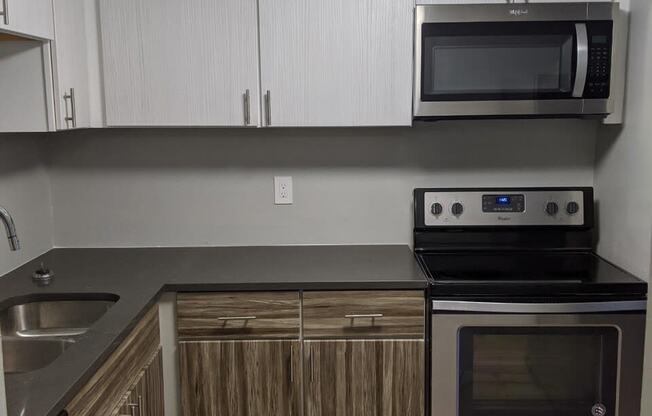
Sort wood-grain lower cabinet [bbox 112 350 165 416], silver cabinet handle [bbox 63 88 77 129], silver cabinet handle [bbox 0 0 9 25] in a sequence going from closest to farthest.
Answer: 1. silver cabinet handle [bbox 0 0 9 25]
2. wood-grain lower cabinet [bbox 112 350 165 416]
3. silver cabinet handle [bbox 63 88 77 129]

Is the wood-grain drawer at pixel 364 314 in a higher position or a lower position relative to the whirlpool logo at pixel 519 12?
lower

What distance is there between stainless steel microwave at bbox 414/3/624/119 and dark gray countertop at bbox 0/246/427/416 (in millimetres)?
586

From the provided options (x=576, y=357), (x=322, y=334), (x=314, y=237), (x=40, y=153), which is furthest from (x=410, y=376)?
(x=40, y=153)

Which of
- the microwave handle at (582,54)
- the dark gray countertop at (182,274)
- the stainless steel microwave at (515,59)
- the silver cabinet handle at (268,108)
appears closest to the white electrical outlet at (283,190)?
the dark gray countertop at (182,274)

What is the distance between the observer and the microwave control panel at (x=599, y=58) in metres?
2.21

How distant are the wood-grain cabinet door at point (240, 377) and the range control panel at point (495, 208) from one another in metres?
0.80

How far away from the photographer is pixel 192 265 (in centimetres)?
243

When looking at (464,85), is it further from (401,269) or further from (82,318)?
(82,318)

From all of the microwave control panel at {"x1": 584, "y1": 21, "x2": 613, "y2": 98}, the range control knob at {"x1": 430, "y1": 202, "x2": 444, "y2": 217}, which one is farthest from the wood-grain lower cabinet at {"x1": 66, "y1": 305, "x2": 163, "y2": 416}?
the microwave control panel at {"x1": 584, "y1": 21, "x2": 613, "y2": 98}

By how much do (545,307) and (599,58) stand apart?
0.86 m

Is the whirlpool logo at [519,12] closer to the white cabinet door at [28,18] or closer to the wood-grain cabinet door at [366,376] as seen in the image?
the wood-grain cabinet door at [366,376]

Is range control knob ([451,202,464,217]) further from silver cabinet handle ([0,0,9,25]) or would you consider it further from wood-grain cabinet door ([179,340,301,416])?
silver cabinet handle ([0,0,9,25])

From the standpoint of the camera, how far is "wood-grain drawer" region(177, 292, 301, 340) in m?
2.21

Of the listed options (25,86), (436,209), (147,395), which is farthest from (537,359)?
(25,86)
